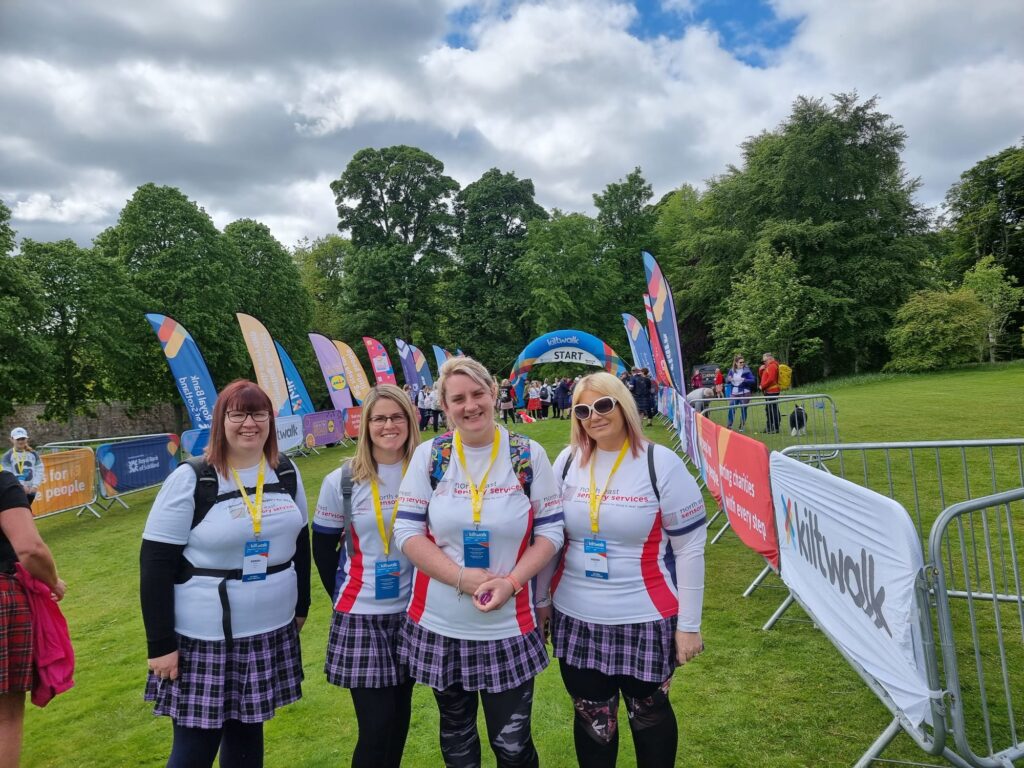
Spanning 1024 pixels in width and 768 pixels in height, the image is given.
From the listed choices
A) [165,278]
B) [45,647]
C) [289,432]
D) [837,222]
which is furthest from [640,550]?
[837,222]

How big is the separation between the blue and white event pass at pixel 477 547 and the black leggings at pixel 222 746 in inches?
45.8

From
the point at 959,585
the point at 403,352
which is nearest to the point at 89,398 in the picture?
the point at 403,352

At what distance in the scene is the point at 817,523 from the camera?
9.93 feet

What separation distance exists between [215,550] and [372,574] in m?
0.58

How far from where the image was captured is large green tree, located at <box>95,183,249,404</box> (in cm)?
2534

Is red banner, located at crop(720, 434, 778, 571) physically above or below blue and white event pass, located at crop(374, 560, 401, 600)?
below

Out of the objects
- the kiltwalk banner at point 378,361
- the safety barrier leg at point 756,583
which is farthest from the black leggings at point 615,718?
the kiltwalk banner at point 378,361

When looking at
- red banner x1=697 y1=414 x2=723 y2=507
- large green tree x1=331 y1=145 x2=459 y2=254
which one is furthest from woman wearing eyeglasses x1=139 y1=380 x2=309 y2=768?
large green tree x1=331 y1=145 x2=459 y2=254

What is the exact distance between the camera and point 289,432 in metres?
15.4

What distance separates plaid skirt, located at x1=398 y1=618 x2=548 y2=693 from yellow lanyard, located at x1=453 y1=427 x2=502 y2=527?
1.45 feet

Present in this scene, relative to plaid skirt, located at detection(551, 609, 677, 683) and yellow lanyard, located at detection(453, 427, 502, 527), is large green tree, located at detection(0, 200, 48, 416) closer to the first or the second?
yellow lanyard, located at detection(453, 427, 502, 527)

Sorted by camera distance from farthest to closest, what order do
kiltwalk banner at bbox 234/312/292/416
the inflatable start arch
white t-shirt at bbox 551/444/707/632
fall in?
the inflatable start arch
kiltwalk banner at bbox 234/312/292/416
white t-shirt at bbox 551/444/707/632

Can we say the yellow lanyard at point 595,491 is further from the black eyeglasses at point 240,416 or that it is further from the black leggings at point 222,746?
the black leggings at point 222,746

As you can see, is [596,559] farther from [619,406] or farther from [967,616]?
[967,616]
